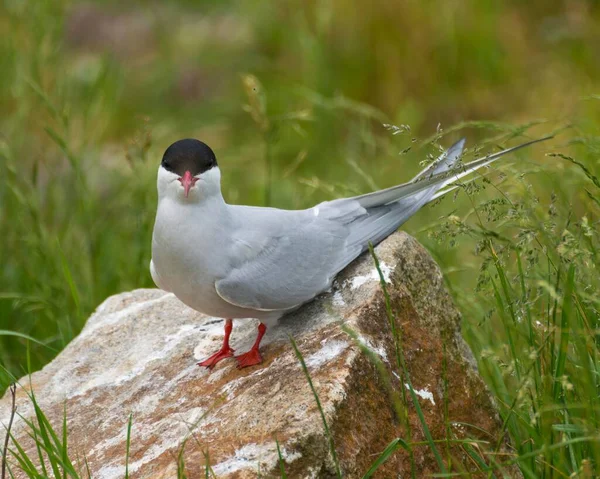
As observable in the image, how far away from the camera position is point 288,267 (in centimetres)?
306

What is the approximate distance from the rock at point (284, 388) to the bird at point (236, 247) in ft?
0.30

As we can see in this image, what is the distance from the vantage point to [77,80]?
5.87 meters

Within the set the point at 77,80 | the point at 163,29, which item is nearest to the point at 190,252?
the point at 77,80

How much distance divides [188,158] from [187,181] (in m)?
0.08

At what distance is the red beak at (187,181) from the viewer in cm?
290

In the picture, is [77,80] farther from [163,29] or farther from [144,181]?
[163,29]

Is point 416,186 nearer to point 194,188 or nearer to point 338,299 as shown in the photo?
point 338,299

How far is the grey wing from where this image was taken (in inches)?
115

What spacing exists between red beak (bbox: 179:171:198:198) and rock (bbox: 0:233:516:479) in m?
0.61

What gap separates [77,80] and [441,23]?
132 inches

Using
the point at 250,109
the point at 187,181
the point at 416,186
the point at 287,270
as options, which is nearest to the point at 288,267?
the point at 287,270

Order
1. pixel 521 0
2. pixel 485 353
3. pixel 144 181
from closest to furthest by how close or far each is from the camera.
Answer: pixel 485 353 → pixel 144 181 → pixel 521 0

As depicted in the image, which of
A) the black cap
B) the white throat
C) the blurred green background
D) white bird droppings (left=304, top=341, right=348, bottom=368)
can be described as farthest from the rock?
the black cap

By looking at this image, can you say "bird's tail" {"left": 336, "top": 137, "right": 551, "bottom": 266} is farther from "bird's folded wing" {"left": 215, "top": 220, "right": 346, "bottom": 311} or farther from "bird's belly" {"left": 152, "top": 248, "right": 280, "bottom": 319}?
"bird's belly" {"left": 152, "top": 248, "right": 280, "bottom": 319}
